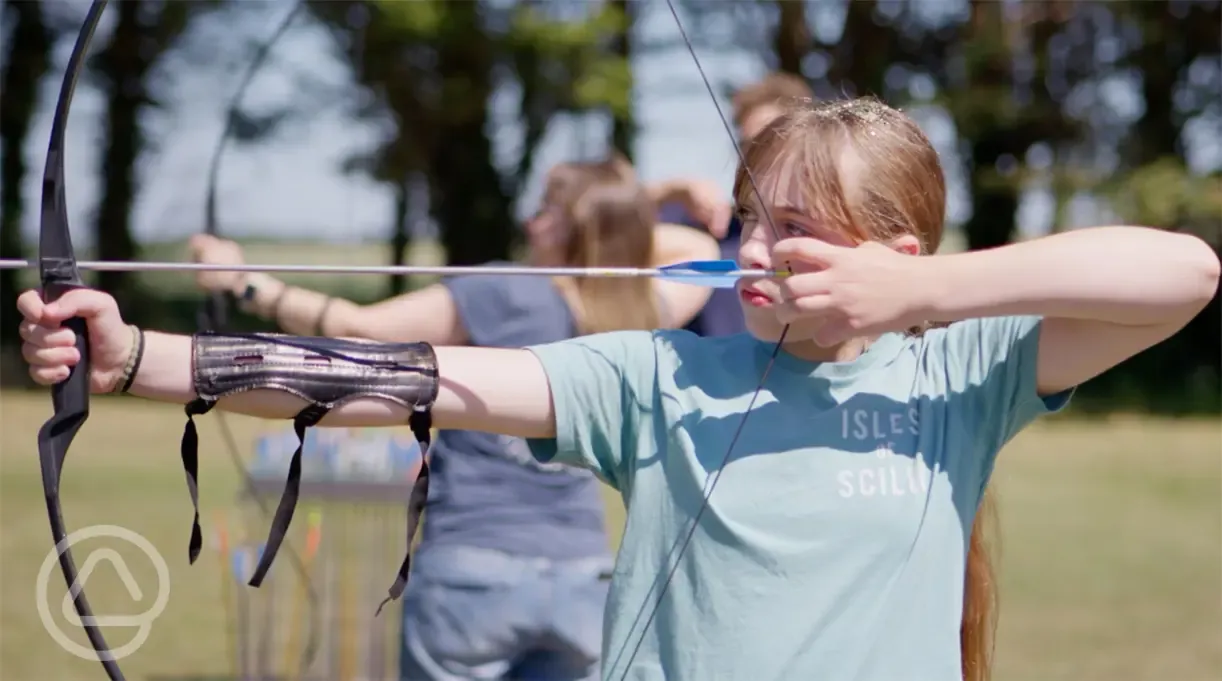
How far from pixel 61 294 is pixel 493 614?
126cm

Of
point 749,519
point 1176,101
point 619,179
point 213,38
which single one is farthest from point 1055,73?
point 749,519

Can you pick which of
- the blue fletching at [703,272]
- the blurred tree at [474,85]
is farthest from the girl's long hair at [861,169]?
the blurred tree at [474,85]

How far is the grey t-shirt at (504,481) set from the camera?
2570 millimetres

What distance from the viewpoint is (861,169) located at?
1607 mm

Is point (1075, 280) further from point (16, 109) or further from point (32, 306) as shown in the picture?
point (16, 109)

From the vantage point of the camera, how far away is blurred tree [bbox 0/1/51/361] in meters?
15.5

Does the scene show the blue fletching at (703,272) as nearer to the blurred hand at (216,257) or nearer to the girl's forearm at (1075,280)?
the girl's forearm at (1075,280)

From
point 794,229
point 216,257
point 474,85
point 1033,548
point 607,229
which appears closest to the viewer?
point 794,229

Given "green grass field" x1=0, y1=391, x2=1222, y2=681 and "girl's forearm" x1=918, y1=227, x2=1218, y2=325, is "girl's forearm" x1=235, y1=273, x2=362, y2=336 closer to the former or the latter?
"green grass field" x1=0, y1=391, x2=1222, y2=681

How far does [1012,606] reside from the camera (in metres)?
5.45

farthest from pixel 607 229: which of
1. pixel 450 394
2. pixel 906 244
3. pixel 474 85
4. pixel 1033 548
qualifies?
pixel 474 85

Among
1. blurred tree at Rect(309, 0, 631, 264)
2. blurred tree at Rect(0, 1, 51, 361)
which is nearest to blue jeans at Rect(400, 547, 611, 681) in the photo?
blurred tree at Rect(309, 0, 631, 264)

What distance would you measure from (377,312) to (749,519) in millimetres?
1287

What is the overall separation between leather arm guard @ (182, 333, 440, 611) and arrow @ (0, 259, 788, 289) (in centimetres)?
8
